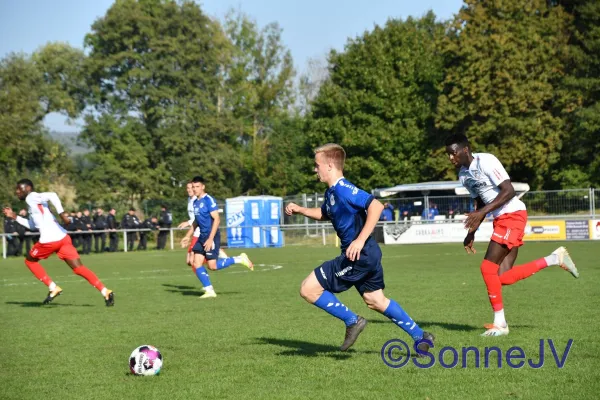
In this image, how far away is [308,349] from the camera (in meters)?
8.27

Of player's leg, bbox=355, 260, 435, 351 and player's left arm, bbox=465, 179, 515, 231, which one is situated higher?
player's left arm, bbox=465, 179, 515, 231

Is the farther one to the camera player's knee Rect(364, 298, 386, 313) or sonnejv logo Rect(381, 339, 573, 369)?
player's knee Rect(364, 298, 386, 313)

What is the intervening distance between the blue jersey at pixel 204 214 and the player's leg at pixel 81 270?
214 cm

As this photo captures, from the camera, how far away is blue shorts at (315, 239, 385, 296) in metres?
7.27

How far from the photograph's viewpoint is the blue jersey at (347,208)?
7.26 meters

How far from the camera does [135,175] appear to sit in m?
58.4

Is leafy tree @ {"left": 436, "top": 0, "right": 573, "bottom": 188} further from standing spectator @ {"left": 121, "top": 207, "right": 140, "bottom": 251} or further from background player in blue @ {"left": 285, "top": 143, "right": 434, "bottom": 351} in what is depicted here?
background player in blue @ {"left": 285, "top": 143, "right": 434, "bottom": 351}

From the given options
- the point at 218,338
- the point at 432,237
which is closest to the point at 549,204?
the point at 432,237

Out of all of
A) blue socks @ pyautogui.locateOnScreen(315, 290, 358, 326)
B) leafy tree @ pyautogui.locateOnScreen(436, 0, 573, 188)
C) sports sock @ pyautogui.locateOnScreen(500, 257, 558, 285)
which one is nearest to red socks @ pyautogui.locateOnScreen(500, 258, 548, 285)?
sports sock @ pyautogui.locateOnScreen(500, 257, 558, 285)

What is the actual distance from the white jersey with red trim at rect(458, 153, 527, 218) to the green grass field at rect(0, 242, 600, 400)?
135cm

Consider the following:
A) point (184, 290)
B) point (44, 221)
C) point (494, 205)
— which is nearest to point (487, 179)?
point (494, 205)

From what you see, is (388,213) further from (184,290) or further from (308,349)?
(308,349)

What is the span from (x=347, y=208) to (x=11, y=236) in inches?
1140

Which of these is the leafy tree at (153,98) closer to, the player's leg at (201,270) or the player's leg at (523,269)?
the player's leg at (201,270)
